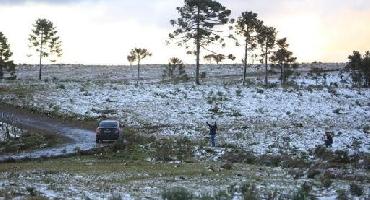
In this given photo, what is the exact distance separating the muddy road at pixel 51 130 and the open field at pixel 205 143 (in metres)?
1.57

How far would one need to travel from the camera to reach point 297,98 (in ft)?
188

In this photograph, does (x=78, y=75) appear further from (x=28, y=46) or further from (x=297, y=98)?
(x=297, y=98)

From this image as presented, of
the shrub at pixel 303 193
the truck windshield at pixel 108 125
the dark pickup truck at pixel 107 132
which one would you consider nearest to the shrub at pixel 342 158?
the shrub at pixel 303 193

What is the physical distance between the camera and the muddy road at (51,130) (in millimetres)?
32469

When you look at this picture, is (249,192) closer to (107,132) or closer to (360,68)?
(107,132)

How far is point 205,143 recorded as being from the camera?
37.9 meters

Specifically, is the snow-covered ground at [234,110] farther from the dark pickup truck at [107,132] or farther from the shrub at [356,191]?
the shrub at [356,191]

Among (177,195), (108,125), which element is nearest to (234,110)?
(108,125)

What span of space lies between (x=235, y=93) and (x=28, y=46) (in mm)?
35881

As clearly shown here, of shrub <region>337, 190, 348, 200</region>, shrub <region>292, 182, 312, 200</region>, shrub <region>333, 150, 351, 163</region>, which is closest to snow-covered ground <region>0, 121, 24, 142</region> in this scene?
shrub <region>333, 150, 351, 163</region>

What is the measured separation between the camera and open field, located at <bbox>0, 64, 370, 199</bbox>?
19.8m

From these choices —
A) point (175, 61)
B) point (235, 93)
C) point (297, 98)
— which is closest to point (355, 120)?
point (297, 98)

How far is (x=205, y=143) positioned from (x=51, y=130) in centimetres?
1269

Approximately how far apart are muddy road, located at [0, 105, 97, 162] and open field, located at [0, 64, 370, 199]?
157cm
